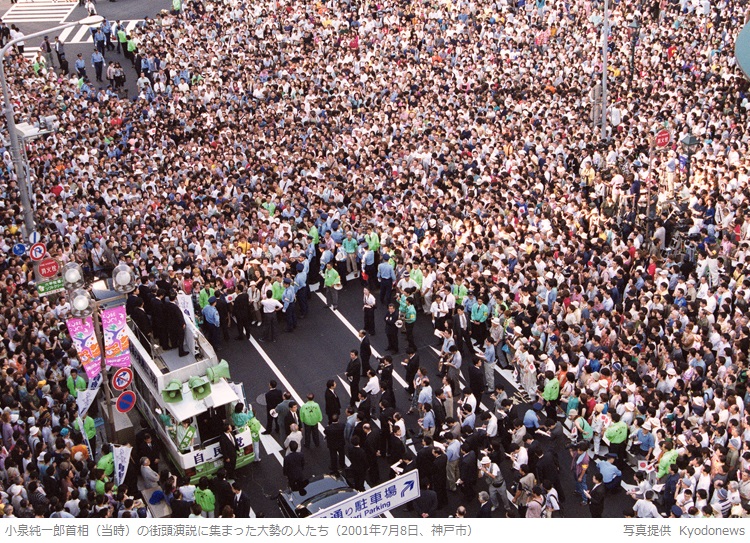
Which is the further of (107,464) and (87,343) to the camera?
(107,464)

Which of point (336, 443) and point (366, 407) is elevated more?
point (366, 407)

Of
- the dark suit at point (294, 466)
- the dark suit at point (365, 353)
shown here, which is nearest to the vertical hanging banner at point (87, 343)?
the dark suit at point (294, 466)

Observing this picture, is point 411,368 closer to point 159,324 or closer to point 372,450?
point 372,450

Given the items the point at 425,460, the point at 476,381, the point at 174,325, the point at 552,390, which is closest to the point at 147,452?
the point at 174,325

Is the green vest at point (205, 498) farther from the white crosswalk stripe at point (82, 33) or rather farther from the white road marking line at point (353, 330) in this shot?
the white crosswalk stripe at point (82, 33)

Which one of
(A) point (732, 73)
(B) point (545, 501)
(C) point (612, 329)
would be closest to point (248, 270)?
(C) point (612, 329)

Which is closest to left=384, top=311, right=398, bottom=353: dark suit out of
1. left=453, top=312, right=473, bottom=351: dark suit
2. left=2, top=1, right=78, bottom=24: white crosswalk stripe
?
left=453, top=312, right=473, bottom=351: dark suit
